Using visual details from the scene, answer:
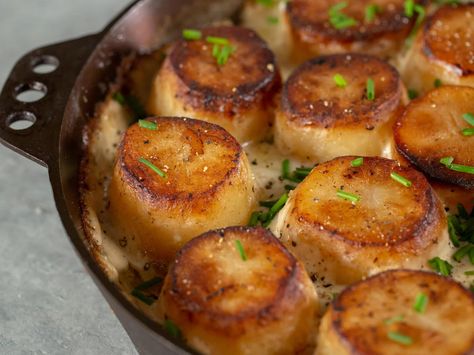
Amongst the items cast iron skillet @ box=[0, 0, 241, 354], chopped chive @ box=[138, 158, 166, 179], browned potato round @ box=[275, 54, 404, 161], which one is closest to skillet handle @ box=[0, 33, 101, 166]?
cast iron skillet @ box=[0, 0, 241, 354]

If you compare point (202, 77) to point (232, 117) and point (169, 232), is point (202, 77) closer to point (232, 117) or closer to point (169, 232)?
point (232, 117)

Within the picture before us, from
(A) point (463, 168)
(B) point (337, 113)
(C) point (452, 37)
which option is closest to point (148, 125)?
(B) point (337, 113)

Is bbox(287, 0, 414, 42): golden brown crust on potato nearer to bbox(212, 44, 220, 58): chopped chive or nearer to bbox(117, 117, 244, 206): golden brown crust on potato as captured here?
bbox(212, 44, 220, 58): chopped chive

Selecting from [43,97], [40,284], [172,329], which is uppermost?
[43,97]

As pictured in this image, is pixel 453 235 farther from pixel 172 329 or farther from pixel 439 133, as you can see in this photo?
pixel 172 329

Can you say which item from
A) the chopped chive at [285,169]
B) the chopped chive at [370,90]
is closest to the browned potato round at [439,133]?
the chopped chive at [370,90]

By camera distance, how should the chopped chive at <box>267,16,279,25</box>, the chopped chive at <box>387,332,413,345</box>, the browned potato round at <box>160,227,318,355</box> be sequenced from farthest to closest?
the chopped chive at <box>267,16,279,25</box>, the browned potato round at <box>160,227,318,355</box>, the chopped chive at <box>387,332,413,345</box>
